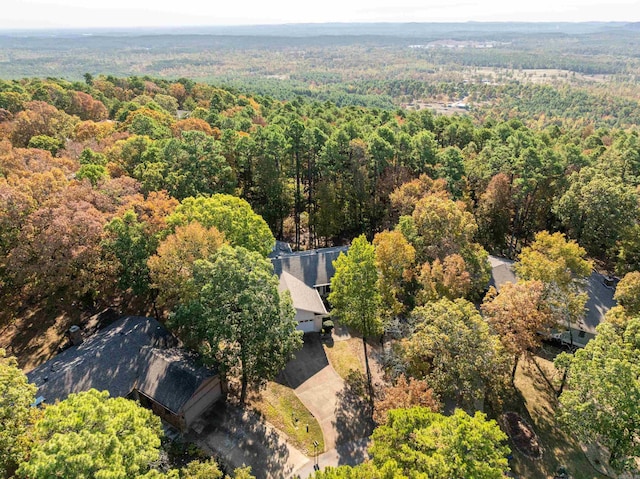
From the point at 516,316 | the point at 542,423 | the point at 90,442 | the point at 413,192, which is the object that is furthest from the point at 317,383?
the point at 413,192

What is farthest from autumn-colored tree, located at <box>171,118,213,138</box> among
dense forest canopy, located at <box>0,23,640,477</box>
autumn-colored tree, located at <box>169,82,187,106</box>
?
autumn-colored tree, located at <box>169,82,187,106</box>

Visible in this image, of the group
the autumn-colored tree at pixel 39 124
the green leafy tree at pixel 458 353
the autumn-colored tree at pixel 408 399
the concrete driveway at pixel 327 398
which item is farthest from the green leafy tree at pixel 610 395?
the autumn-colored tree at pixel 39 124

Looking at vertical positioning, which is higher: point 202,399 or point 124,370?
point 124,370

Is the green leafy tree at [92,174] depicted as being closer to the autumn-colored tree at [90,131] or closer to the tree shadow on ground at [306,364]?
the autumn-colored tree at [90,131]

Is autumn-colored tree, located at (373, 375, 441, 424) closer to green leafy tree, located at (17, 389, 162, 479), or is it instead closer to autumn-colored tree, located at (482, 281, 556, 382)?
autumn-colored tree, located at (482, 281, 556, 382)

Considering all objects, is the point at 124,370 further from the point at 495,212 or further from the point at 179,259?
the point at 495,212

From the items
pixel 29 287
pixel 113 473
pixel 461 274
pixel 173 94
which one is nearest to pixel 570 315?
pixel 461 274
